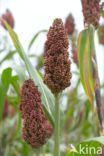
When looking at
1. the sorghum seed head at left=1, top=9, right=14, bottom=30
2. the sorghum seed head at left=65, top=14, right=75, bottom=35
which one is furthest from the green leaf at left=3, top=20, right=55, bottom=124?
the sorghum seed head at left=1, top=9, right=14, bottom=30

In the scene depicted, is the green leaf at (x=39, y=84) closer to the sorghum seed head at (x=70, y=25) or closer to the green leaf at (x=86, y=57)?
the green leaf at (x=86, y=57)

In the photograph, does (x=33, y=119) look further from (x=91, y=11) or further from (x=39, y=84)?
(x=91, y=11)

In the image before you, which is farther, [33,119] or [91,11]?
[91,11]

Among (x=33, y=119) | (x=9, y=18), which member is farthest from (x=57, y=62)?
(x=9, y=18)

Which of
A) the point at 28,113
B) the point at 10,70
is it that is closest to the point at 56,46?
the point at 28,113

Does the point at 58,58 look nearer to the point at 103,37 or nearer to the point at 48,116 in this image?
the point at 48,116

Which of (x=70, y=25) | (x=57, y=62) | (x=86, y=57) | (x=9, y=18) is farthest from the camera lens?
(x=9, y=18)

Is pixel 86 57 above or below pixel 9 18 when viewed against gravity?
below
